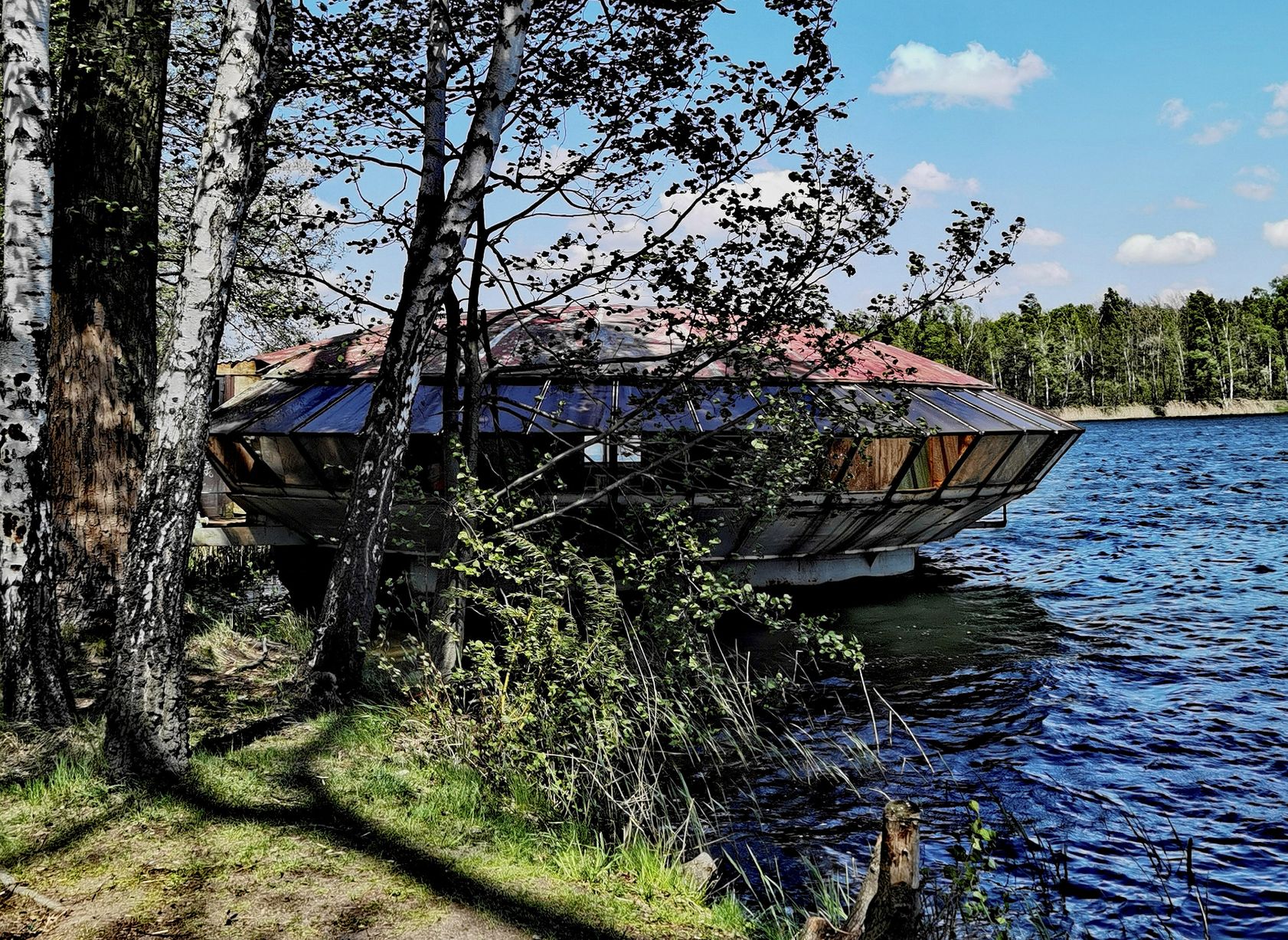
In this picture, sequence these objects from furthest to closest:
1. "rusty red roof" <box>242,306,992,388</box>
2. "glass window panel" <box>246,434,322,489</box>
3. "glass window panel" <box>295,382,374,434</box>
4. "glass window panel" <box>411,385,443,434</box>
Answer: "glass window panel" <box>246,434,322,489</box>
"glass window panel" <box>295,382,374,434</box>
"glass window panel" <box>411,385,443,434</box>
"rusty red roof" <box>242,306,992,388</box>

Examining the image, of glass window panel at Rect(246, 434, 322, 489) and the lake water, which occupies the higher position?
glass window panel at Rect(246, 434, 322, 489)

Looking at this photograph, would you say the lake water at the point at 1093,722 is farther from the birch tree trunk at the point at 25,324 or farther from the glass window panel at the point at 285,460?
the glass window panel at the point at 285,460

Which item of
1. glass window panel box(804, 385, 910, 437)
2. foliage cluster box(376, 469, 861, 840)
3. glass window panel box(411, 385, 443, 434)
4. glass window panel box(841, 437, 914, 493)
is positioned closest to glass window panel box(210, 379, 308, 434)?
glass window panel box(411, 385, 443, 434)

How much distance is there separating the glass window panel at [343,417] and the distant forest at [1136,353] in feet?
333

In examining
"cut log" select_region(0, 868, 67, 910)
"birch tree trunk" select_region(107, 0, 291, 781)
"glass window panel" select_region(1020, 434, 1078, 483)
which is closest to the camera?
"cut log" select_region(0, 868, 67, 910)

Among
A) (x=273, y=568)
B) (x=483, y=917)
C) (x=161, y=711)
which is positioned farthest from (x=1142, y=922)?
(x=273, y=568)

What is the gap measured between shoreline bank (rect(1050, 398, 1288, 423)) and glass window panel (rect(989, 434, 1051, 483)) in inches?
4111

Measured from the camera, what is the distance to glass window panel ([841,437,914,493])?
16.3 metres

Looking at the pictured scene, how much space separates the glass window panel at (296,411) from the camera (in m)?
15.9

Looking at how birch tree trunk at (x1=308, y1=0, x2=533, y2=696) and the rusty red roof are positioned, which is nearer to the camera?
birch tree trunk at (x1=308, y1=0, x2=533, y2=696)

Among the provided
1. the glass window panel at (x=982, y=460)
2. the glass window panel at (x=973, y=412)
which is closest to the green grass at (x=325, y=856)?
the glass window panel at (x=982, y=460)

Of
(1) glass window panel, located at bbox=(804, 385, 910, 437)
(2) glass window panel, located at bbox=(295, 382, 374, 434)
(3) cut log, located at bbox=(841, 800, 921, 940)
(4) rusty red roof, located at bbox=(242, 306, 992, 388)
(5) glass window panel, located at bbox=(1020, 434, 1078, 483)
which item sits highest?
(4) rusty red roof, located at bbox=(242, 306, 992, 388)

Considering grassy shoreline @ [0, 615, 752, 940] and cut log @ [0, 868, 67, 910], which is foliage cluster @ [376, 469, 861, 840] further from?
cut log @ [0, 868, 67, 910]

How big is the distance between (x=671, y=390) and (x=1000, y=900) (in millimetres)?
4597
